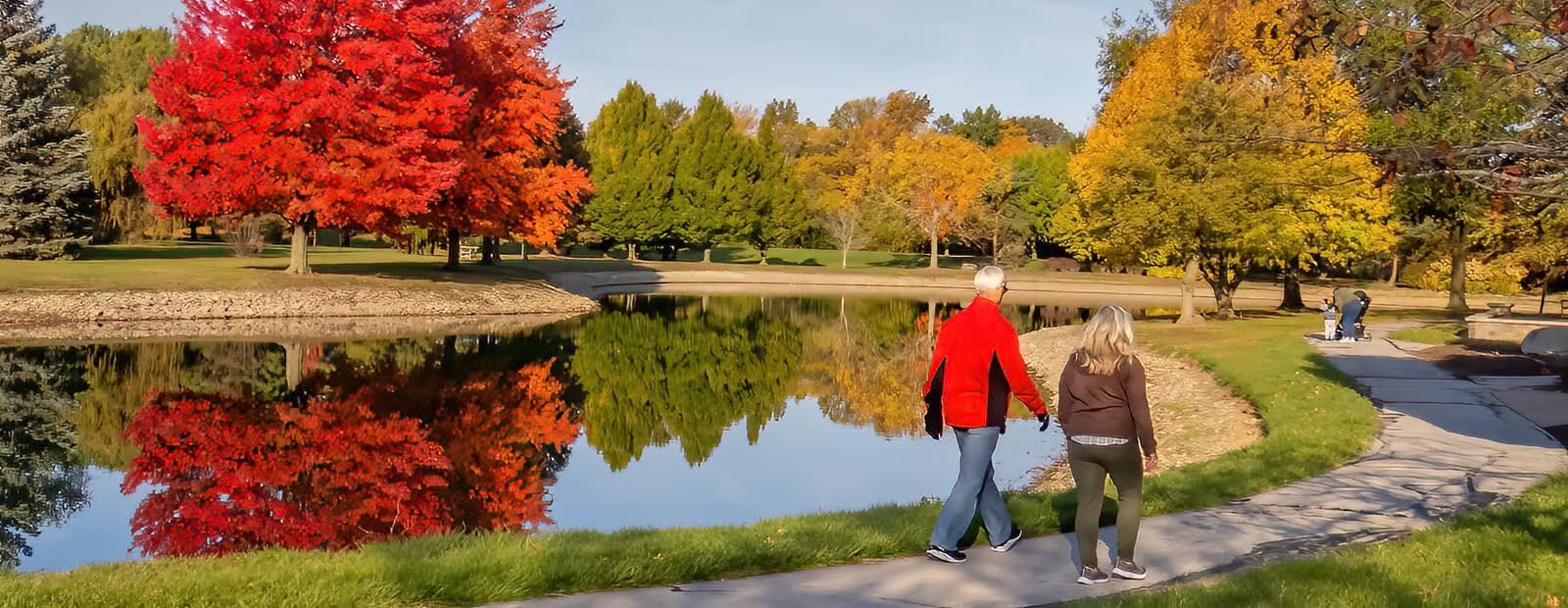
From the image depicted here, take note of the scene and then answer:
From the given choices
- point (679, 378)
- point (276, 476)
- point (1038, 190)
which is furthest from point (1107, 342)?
point (1038, 190)

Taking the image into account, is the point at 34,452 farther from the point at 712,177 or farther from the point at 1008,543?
the point at 712,177

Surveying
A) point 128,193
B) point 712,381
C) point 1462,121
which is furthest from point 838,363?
point 128,193

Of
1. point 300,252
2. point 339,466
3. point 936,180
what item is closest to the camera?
point 339,466

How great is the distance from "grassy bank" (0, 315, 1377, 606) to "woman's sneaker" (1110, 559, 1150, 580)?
4.69ft

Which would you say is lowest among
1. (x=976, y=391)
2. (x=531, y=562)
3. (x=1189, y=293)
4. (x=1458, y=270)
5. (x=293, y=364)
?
(x=293, y=364)

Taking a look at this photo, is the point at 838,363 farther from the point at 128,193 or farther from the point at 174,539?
the point at 128,193

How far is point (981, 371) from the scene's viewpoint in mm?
7969

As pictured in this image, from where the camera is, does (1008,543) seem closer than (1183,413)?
Yes

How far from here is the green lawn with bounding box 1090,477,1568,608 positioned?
653 centimetres

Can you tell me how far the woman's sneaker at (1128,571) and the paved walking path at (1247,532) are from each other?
0.07 metres

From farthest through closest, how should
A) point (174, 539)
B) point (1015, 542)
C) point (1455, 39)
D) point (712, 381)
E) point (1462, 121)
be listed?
point (712, 381) < point (1462, 121) < point (174, 539) < point (1015, 542) < point (1455, 39)

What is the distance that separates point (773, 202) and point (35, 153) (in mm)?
45318

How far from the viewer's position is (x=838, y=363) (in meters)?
29.5

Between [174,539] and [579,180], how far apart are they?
34.9 meters
